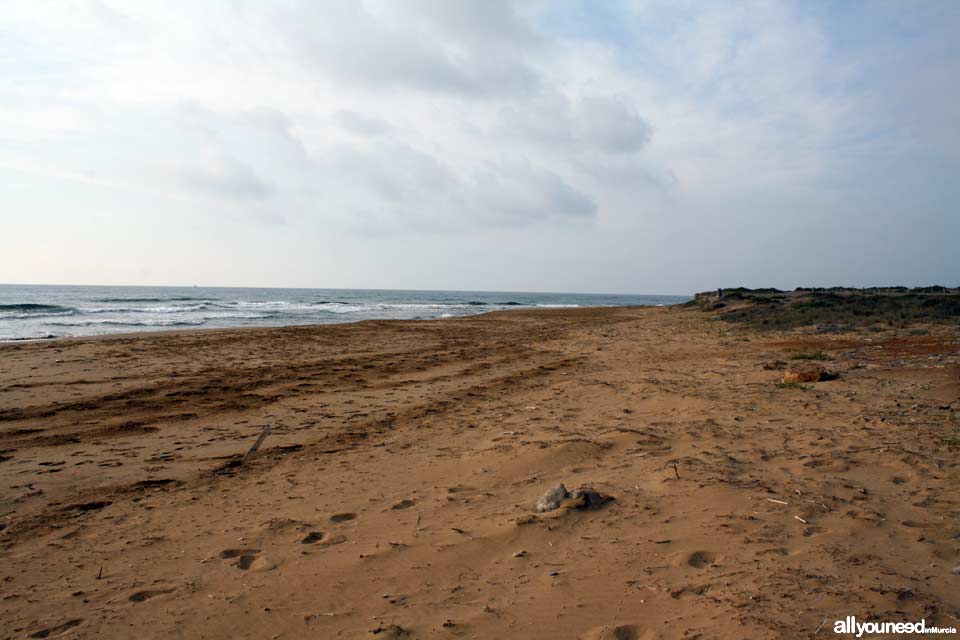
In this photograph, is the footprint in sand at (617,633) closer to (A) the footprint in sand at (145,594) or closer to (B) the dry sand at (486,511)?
(B) the dry sand at (486,511)

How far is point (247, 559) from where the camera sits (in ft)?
11.9

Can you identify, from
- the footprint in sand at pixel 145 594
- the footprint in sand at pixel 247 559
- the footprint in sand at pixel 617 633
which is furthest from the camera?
the footprint in sand at pixel 247 559

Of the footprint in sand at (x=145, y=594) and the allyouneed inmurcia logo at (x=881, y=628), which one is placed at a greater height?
the allyouneed inmurcia logo at (x=881, y=628)

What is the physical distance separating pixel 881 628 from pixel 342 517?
3.36 metres

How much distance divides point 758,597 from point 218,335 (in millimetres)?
20699

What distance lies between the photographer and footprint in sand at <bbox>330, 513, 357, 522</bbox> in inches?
165

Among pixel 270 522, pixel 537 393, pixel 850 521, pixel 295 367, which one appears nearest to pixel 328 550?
pixel 270 522

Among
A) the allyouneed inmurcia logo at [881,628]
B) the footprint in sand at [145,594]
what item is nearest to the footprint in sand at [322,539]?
the footprint in sand at [145,594]

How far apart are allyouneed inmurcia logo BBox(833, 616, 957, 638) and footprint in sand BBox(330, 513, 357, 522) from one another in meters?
3.12

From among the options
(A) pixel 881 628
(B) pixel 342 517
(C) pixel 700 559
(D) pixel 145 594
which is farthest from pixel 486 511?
(A) pixel 881 628

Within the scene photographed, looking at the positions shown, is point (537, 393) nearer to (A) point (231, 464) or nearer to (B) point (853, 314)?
(A) point (231, 464)

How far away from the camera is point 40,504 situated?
466 centimetres

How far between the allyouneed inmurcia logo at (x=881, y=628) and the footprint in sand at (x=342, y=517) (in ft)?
10.2

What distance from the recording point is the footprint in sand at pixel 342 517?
4191 millimetres
